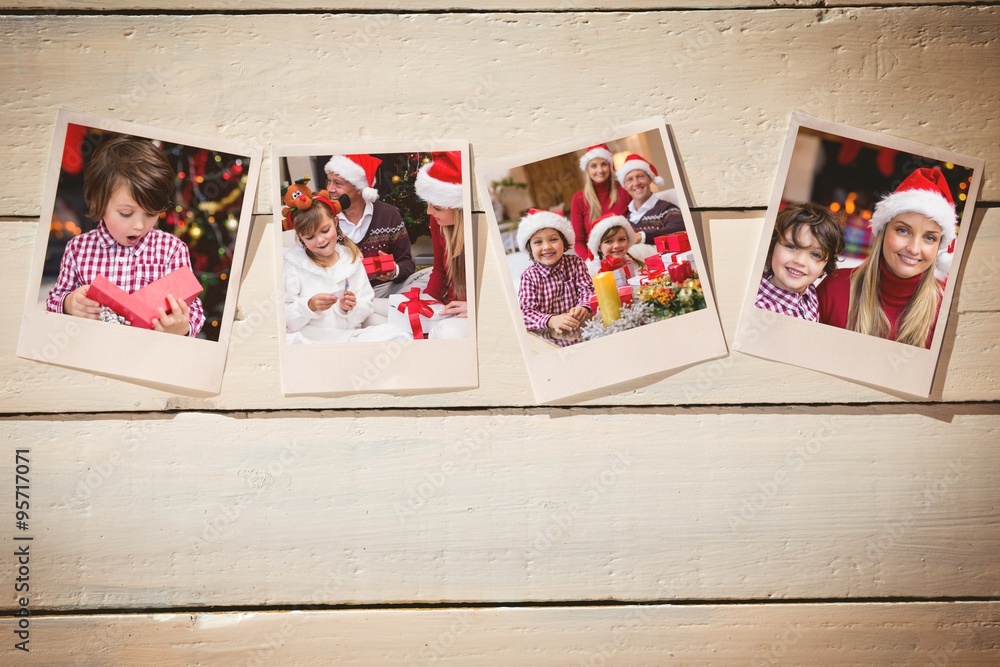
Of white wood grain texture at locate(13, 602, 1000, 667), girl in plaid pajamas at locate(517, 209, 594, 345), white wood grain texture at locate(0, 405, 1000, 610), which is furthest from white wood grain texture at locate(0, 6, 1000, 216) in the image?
white wood grain texture at locate(13, 602, 1000, 667)

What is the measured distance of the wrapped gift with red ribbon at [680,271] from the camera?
698 mm

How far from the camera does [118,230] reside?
2.24ft

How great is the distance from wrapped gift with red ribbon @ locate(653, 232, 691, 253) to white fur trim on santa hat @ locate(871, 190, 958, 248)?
0.72ft

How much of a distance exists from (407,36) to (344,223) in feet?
0.72

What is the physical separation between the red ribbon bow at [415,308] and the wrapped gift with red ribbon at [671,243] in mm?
266

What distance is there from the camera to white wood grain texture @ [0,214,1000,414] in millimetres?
692

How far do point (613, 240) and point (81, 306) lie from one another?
1.94 feet

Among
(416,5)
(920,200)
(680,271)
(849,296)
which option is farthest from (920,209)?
(416,5)

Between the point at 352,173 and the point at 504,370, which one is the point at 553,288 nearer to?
the point at 504,370

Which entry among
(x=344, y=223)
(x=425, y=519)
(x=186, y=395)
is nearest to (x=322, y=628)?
(x=425, y=519)

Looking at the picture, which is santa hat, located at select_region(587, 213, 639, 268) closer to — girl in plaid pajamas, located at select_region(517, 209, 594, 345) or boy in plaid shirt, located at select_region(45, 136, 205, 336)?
girl in plaid pajamas, located at select_region(517, 209, 594, 345)

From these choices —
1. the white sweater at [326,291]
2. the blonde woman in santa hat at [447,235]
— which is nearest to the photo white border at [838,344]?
the blonde woman in santa hat at [447,235]

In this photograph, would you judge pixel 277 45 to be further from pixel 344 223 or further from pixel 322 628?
pixel 322 628

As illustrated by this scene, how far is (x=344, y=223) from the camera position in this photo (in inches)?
27.1
